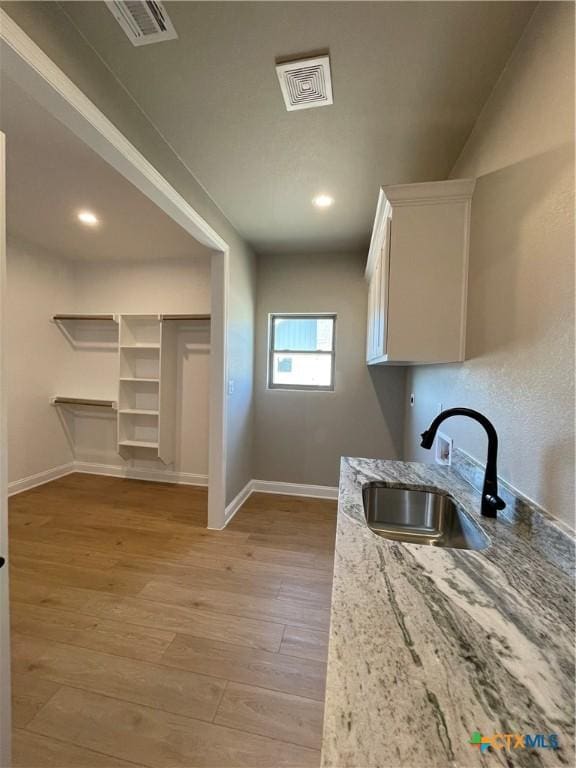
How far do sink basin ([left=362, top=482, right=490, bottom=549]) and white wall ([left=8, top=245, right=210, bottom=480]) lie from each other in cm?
283

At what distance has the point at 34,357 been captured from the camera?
12.2 feet

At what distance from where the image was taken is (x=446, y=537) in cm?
127

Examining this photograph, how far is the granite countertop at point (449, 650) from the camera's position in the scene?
409 millimetres

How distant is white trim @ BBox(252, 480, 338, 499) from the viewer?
3529 mm

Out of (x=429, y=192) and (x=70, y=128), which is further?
(x=429, y=192)

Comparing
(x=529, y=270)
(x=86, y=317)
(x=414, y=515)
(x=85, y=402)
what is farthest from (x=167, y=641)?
(x=86, y=317)

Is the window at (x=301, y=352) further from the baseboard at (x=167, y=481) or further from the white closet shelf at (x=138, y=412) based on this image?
the white closet shelf at (x=138, y=412)

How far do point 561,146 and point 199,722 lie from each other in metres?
2.43

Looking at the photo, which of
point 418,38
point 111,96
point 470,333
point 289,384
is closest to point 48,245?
point 111,96

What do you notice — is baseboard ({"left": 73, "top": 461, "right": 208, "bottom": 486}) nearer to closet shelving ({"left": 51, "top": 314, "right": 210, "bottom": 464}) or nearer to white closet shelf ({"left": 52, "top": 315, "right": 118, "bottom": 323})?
closet shelving ({"left": 51, "top": 314, "right": 210, "bottom": 464})

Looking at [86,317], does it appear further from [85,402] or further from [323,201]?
[323,201]

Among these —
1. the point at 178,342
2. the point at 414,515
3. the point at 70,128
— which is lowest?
the point at 414,515

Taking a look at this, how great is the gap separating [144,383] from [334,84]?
11.8 feet

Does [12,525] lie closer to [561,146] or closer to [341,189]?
[341,189]
